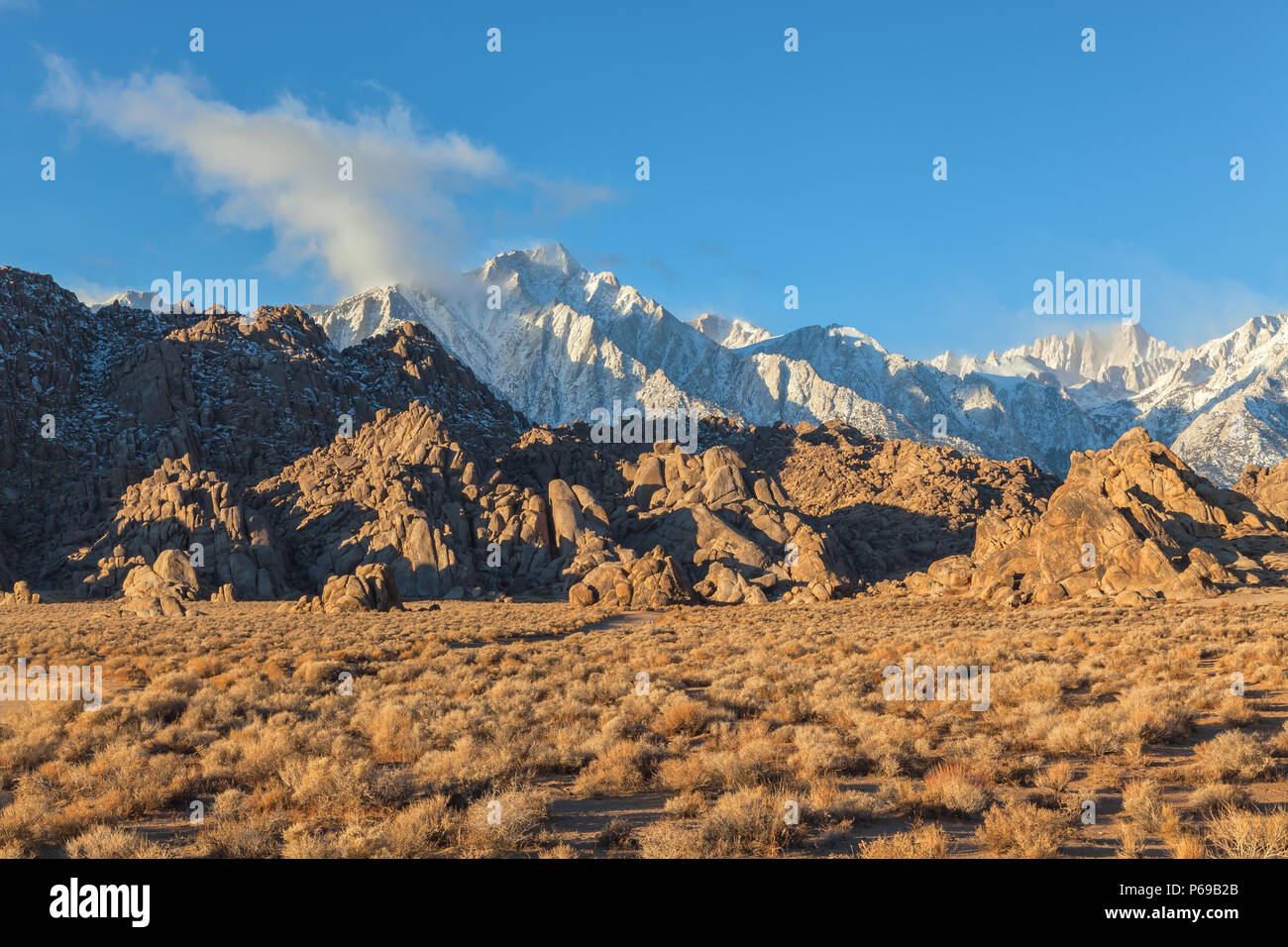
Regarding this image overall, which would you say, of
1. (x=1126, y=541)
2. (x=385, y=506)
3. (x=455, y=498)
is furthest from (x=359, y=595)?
(x=1126, y=541)

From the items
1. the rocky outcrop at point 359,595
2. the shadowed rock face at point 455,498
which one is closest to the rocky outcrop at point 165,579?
the shadowed rock face at point 455,498

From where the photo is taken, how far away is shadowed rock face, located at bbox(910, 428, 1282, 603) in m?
39.5

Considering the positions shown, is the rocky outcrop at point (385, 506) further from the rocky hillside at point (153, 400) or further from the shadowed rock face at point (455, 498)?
the rocky hillside at point (153, 400)

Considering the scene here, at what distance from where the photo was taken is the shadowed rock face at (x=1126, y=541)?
39.5 m

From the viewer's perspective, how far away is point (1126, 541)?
4209 cm

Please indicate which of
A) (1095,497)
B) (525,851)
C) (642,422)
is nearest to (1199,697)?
(525,851)

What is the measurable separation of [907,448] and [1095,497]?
7273cm

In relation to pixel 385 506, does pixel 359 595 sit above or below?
below

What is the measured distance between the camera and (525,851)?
8031mm

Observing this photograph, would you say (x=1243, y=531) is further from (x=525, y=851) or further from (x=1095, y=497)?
(x=525, y=851)

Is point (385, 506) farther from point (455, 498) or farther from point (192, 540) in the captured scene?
point (192, 540)

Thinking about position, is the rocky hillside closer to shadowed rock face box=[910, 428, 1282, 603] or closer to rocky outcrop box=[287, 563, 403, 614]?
rocky outcrop box=[287, 563, 403, 614]

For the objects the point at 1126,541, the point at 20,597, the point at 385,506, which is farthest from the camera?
the point at 385,506

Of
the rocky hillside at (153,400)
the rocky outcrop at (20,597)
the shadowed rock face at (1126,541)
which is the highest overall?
the rocky hillside at (153,400)
